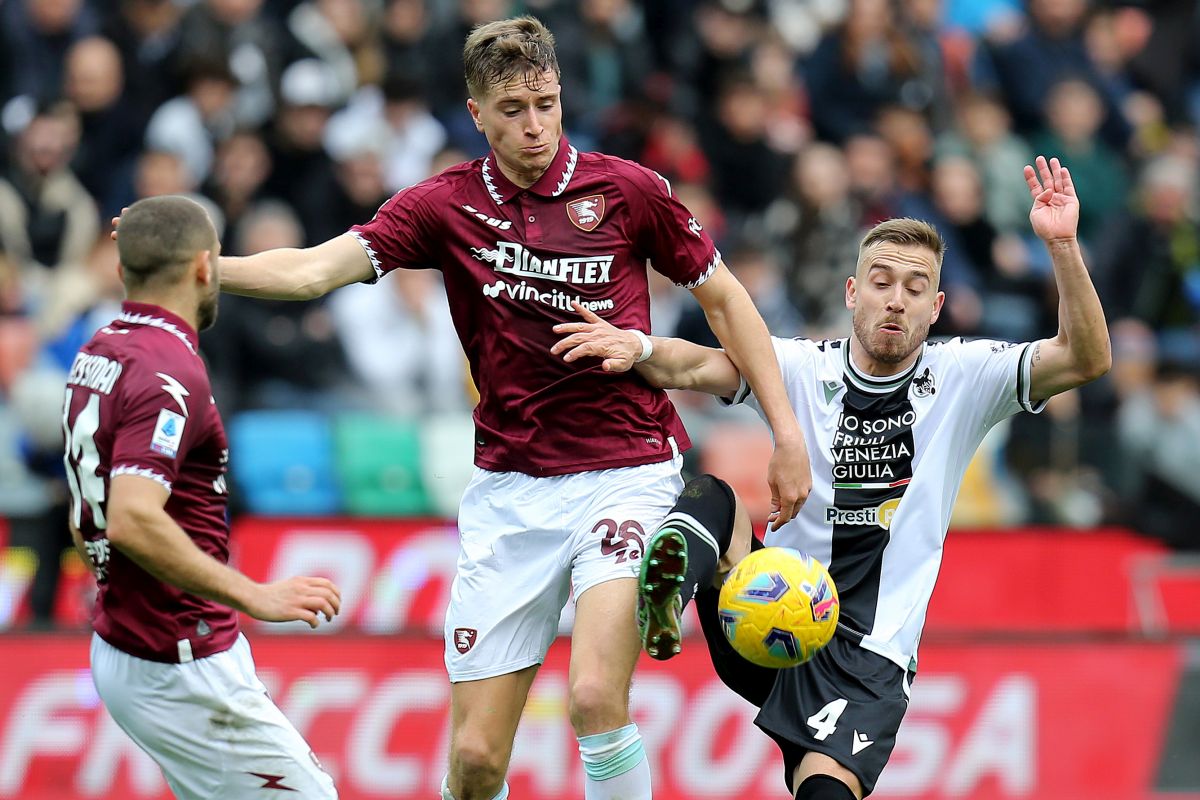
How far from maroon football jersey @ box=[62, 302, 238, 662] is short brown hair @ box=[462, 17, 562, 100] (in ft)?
4.64

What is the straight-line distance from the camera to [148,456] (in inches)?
198

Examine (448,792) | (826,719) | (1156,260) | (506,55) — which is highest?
(506,55)

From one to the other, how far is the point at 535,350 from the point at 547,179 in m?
0.62

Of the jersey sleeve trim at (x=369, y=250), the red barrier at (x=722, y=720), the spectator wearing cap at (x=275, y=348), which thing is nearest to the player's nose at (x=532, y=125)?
the jersey sleeve trim at (x=369, y=250)

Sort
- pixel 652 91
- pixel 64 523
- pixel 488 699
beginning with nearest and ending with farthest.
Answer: pixel 488 699 → pixel 64 523 → pixel 652 91

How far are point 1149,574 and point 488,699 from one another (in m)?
6.07

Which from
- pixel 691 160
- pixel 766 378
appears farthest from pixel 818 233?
pixel 766 378

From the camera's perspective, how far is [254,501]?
1038 cm

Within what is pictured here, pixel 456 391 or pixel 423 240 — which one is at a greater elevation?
pixel 423 240

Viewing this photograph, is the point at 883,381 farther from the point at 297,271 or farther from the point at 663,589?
the point at 297,271

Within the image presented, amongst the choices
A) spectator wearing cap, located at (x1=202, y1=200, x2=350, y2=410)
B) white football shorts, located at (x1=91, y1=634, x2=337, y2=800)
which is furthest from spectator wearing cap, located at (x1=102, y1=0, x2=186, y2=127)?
white football shorts, located at (x1=91, y1=634, x2=337, y2=800)

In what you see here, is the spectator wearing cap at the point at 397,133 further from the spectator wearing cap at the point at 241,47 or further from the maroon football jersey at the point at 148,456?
the maroon football jersey at the point at 148,456

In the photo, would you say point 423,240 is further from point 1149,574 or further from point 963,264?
point 963,264

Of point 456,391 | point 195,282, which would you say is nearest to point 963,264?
point 456,391
